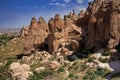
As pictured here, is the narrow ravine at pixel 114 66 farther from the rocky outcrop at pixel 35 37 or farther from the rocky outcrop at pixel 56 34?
the rocky outcrop at pixel 35 37

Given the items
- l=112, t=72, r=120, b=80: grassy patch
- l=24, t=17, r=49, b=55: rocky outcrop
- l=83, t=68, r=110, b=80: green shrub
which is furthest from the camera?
l=24, t=17, r=49, b=55: rocky outcrop

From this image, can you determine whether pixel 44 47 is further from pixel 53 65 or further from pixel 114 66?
pixel 114 66

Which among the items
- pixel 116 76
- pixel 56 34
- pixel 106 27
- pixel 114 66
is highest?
pixel 106 27

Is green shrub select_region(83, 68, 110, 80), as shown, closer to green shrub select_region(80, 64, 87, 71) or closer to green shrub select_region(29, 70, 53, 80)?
green shrub select_region(80, 64, 87, 71)

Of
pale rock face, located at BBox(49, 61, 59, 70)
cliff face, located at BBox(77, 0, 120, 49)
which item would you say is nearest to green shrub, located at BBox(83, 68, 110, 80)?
cliff face, located at BBox(77, 0, 120, 49)

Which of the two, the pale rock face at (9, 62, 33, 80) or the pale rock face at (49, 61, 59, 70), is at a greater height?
the pale rock face at (9, 62, 33, 80)

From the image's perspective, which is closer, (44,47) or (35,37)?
(44,47)

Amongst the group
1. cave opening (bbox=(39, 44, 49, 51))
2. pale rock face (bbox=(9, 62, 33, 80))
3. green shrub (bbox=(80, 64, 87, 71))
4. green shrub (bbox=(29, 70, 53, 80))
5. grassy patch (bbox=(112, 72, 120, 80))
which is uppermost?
pale rock face (bbox=(9, 62, 33, 80))

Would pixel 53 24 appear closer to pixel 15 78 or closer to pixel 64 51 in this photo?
pixel 64 51

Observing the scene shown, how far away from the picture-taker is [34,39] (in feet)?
199

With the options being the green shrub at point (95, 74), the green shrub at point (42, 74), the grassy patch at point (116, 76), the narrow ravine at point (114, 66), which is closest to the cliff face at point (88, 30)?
the narrow ravine at point (114, 66)

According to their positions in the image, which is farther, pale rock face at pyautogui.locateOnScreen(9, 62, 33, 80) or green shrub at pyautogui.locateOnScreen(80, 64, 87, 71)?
green shrub at pyautogui.locateOnScreen(80, 64, 87, 71)

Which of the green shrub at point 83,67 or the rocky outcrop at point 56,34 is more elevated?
the rocky outcrop at point 56,34

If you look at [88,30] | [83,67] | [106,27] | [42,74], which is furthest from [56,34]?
[83,67]
